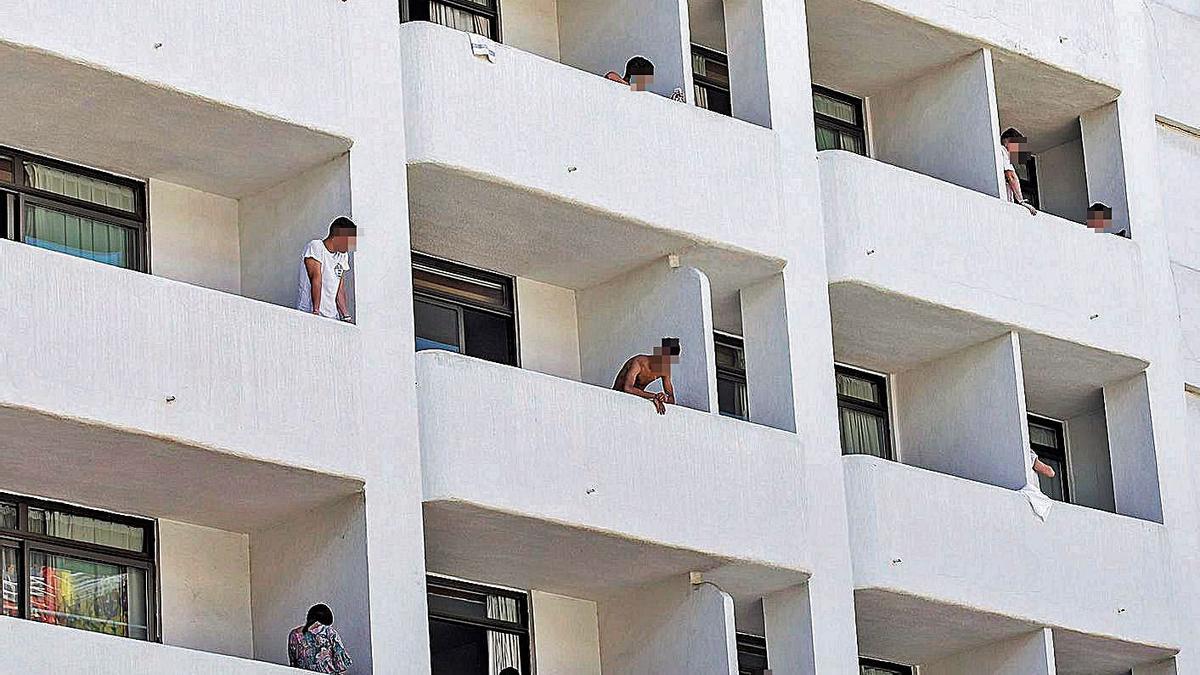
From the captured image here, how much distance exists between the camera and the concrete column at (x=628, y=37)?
24.9 meters

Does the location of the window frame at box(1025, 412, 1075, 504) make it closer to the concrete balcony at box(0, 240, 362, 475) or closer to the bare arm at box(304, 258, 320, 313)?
the bare arm at box(304, 258, 320, 313)

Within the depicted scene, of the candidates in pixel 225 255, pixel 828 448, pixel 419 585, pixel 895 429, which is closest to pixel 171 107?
pixel 225 255

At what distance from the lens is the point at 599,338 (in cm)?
2477

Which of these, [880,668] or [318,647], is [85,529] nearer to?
[318,647]

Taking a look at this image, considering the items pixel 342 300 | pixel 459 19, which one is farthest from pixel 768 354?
pixel 342 300

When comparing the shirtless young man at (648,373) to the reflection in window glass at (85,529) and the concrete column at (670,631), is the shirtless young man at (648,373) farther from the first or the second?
the reflection in window glass at (85,529)

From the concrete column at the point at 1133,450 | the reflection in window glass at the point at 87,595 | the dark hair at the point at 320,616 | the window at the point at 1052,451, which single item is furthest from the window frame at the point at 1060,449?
the reflection in window glass at the point at 87,595

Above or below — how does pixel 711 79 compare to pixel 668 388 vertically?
above

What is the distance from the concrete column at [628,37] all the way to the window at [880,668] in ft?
19.2

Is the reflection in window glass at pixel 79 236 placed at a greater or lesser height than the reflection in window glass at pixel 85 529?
greater

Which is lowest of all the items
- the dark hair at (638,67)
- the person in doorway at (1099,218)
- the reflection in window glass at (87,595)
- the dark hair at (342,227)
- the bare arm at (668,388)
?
the reflection in window glass at (87,595)

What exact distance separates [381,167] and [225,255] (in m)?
1.49

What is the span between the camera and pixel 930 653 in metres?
26.3

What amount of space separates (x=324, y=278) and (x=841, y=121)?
8.62 meters
